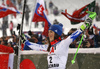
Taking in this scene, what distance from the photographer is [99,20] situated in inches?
649

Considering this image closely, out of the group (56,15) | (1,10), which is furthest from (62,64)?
(56,15)

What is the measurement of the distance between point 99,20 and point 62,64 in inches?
521

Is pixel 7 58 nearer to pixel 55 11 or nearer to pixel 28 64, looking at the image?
pixel 28 64

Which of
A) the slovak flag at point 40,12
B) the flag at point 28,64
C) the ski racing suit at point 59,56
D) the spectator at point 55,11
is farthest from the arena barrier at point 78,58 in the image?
the spectator at point 55,11

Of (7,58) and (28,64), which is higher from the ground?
(7,58)

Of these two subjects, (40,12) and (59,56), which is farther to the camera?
(40,12)

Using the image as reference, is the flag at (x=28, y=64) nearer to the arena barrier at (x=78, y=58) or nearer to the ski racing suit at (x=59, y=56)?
the arena barrier at (x=78, y=58)

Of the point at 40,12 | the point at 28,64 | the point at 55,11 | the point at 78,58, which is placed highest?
the point at 55,11

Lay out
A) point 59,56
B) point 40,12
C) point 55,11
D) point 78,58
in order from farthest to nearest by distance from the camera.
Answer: point 55,11 < point 40,12 < point 78,58 < point 59,56

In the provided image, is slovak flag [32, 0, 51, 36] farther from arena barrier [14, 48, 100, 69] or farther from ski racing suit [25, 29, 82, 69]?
ski racing suit [25, 29, 82, 69]

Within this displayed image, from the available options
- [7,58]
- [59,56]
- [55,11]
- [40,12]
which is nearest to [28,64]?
[7,58]

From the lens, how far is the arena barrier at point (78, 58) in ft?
13.6

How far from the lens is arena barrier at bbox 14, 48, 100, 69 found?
4137 millimetres

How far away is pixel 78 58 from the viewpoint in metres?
4.14
